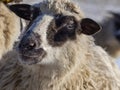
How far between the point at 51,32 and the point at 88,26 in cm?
53

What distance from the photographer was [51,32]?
248 inches

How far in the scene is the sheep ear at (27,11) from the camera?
6.56 metres

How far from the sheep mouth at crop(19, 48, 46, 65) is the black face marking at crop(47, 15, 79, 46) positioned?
0.18 m

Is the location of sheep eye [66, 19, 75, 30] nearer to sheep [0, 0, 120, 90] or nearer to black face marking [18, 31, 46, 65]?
sheep [0, 0, 120, 90]

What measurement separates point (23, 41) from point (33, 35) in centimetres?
11

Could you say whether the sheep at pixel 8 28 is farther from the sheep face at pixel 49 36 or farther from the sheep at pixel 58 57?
the sheep face at pixel 49 36

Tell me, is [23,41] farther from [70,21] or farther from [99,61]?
[99,61]

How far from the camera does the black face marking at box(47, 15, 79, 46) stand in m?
6.32

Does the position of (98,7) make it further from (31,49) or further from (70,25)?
(31,49)

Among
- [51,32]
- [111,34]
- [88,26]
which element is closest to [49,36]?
[51,32]

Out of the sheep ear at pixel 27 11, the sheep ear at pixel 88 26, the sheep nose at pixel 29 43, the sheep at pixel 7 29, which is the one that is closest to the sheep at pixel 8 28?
the sheep at pixel 7 29

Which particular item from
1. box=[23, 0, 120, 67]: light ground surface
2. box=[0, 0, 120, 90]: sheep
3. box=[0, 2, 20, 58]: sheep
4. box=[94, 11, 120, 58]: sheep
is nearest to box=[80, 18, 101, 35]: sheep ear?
box=[0, 0, 120, 90]: sheep

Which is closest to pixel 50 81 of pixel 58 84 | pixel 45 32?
pixel 58 84

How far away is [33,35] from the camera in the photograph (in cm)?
605
